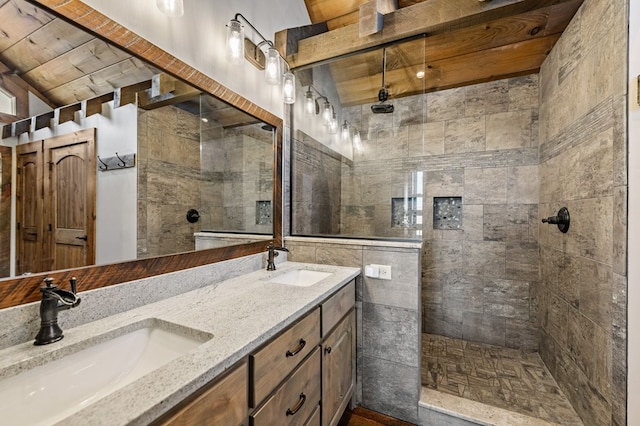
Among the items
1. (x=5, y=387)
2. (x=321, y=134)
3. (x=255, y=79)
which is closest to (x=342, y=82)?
(x=321, y=134)

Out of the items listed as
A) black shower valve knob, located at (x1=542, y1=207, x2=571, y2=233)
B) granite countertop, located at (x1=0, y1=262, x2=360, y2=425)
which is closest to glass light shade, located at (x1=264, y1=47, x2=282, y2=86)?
granite countertop, located at (x1=0, y1=262, x2=360, y2=425)

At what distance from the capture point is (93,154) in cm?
102

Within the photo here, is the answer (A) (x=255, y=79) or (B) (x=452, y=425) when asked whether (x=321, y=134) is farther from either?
(B) (x=452, y=425)

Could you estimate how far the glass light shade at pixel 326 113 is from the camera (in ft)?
8.89

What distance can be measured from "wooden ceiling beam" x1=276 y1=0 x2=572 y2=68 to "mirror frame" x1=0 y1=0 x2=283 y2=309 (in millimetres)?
833

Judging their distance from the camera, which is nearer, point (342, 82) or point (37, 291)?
point (37, 291)

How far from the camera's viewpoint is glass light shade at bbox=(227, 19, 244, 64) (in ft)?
4.94

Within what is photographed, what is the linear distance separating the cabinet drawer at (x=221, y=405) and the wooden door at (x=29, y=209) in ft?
2.21

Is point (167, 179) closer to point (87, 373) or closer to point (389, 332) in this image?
point (87, 373)

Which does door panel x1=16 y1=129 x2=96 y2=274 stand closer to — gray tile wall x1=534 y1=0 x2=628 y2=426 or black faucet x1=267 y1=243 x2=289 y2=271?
black faucet x1=267 y1=243 x2=289 y2=271

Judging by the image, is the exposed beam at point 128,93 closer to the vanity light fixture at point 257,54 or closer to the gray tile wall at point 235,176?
the gray tile wall at point 235,176

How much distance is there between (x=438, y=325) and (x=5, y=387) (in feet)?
9.84

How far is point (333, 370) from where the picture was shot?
1.48m

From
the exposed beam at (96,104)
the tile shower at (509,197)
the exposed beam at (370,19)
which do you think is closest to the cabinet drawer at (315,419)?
the tile shower at (509,197)
